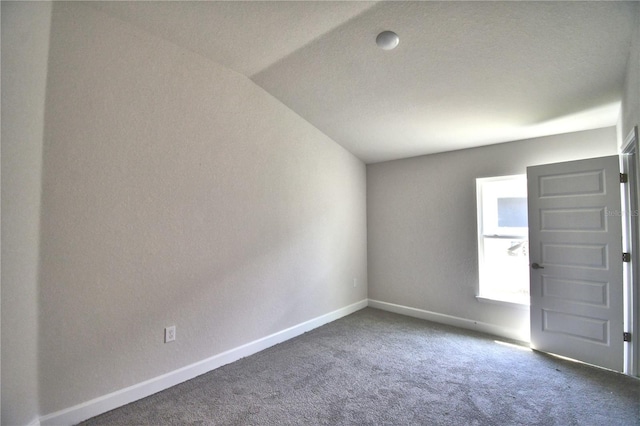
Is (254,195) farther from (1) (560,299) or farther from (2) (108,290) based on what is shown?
(1) (560,299)

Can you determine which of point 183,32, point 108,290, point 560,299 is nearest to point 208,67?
point 183,32

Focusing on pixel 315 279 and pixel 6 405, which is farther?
pixel 315 279

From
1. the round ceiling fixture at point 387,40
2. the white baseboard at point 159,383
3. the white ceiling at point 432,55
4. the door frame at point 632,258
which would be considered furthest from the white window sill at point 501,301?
the round ceiling fixture at point 387,40

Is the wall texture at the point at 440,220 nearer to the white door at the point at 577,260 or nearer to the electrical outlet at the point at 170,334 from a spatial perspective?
the white door at the point at 577,260

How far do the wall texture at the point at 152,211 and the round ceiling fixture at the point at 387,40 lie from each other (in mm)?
1428

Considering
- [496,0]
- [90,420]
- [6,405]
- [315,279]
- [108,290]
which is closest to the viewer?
[6,405]

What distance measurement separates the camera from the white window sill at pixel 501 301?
3.22 m

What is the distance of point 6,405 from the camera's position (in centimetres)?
154

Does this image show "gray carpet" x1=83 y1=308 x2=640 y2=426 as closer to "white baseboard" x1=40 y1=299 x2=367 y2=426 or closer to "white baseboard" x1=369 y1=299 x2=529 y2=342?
"white baseboard" x1=40 y1=299 x2=367 y2=426

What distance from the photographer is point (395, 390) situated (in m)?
2.28

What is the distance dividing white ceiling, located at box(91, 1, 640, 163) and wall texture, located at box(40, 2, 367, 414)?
318 millimetres

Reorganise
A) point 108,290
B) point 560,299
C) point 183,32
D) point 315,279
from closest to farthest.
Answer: point 108,290, point 183,32, point 560,299, point 315,279

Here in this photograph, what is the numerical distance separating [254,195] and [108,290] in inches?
58.4

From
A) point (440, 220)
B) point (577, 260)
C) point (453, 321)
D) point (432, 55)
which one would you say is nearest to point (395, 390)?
point (453, 321)
